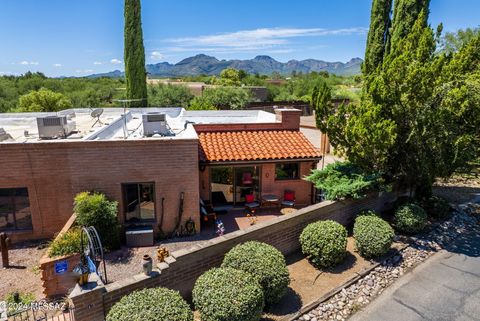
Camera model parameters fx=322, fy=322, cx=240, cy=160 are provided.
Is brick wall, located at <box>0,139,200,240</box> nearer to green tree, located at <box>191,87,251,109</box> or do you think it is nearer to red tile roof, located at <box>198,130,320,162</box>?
red tile roof, located at <box>198,130,320,162</box>

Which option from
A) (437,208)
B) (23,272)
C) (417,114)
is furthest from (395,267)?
(23,272)

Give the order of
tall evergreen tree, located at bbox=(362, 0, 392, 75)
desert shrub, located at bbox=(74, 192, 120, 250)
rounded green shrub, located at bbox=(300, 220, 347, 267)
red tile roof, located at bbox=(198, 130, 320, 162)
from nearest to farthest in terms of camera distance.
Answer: rounded green shrub, located at bbox=(300, 220, 347, 267) → desert shrub, located at bbox=(74, 192, 120, 250) → red tile roof, located at bbox=(198, 130, 320, 162) → tall evergreen tree, located at bbox=(362, 0, 392, 75)

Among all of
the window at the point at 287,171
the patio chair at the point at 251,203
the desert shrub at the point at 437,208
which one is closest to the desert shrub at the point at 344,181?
the window at the point at 287,171

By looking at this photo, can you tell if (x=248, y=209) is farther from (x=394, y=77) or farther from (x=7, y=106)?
(x=7, y=106)

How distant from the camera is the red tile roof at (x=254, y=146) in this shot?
14.5 m

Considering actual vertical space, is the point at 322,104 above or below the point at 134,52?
below

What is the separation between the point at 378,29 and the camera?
71.5 ft

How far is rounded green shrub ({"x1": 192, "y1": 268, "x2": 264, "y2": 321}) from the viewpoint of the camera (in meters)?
6.56

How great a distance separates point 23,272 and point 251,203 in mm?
8989

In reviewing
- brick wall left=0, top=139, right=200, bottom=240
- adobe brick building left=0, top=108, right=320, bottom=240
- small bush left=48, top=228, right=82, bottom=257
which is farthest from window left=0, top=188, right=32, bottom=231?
small bush left=48, top=228, right=82, bottom=257

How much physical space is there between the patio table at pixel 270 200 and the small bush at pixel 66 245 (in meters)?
7.97

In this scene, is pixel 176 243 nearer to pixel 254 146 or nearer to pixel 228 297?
pixel 228 297

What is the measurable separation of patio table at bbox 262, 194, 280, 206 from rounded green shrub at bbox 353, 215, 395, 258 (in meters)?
4.83

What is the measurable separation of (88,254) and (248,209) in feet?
28.4
